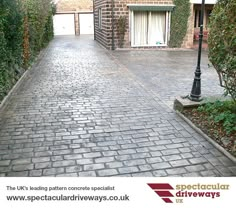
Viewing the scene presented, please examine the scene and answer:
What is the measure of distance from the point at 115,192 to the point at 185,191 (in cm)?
71

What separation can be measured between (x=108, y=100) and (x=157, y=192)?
3.85 metres

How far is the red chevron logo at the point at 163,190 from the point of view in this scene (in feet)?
9.04

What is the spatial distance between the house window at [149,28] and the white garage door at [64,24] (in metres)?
15.7

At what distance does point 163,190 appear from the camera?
9.16 ft

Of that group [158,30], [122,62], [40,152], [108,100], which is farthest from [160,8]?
[40,152]

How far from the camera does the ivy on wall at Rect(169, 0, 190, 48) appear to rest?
15711mm

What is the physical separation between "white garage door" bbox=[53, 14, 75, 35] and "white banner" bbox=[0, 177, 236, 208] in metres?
28.8

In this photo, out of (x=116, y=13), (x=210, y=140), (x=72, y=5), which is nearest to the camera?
(x=210, y=140)

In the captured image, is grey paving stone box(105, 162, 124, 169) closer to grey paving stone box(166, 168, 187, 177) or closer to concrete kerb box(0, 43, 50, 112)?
grey paving stone box(166, 168, 187, 177)

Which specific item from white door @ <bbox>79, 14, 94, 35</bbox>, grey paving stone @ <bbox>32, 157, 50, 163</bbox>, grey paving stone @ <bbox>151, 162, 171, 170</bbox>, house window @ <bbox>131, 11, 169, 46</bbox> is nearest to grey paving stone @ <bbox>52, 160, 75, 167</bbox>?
grey paving stone @ <bbox>32, 157, 50, 163</bbox>

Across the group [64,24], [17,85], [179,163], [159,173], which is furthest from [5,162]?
[64,24]

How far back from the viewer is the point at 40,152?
403cm

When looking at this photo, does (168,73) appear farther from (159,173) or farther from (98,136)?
(159,173)

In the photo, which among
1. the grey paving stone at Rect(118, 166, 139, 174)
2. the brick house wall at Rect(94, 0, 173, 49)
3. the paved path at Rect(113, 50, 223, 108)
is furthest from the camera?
the brick house wall at Rect(94, 0, 173, 49)
